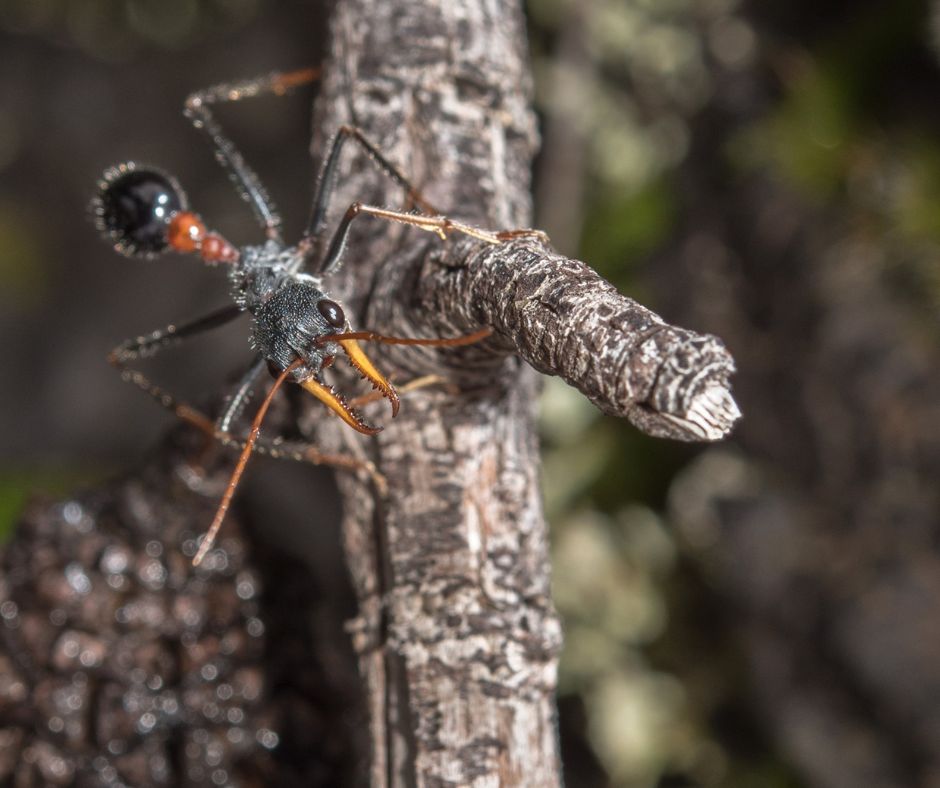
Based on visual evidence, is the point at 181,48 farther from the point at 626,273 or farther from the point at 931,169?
the point at 931,169

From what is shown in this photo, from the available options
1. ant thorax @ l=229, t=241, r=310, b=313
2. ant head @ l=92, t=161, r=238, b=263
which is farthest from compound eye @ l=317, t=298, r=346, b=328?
ant head @ l=92, t=161, r=238, b=263

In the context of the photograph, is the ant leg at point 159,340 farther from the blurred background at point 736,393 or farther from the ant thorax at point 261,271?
the blurred background at point 736,393

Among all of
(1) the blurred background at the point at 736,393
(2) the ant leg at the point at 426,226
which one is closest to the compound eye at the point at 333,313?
(2) the ant leg at the point at 426,226

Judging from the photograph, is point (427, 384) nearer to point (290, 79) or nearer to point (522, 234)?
point (522, 234)

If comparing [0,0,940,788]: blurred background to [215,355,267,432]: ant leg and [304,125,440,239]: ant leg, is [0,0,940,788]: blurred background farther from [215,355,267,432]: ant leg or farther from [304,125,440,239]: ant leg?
[304,125,440,239]: ant leg

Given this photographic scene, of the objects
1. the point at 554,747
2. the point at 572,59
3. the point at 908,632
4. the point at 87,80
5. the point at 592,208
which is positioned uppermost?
the point at 87,80

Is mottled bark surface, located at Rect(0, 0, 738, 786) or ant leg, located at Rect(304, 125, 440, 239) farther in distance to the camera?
ant leg, located at Rect(304, 125, 440, 239)

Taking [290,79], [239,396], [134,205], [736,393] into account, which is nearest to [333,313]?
[239,396]

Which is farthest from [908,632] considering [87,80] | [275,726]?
[87,80]
